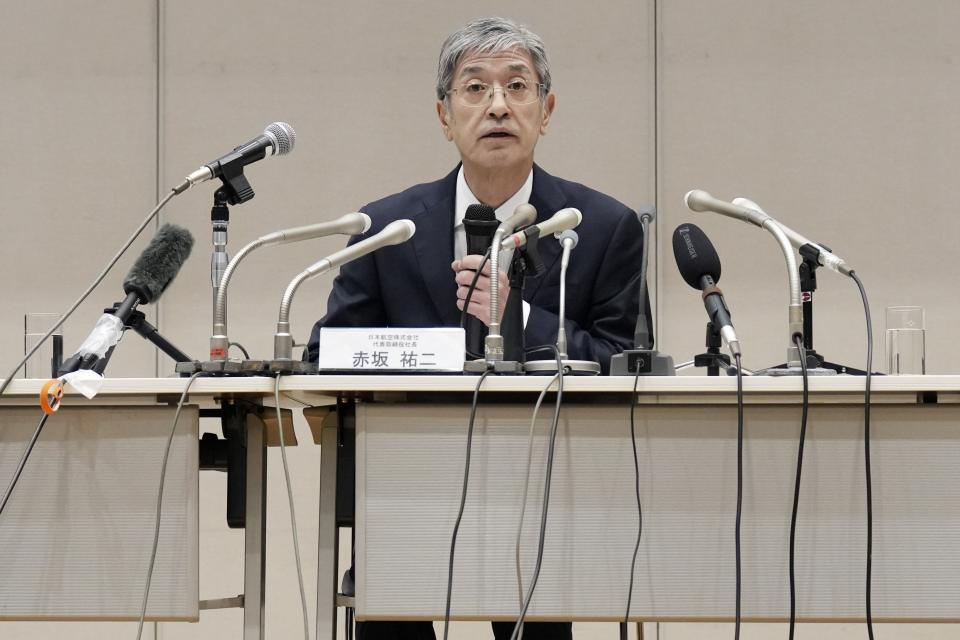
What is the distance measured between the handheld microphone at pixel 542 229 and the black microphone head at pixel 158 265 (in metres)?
0.55

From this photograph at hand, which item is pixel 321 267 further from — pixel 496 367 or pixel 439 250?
pixel 439 250

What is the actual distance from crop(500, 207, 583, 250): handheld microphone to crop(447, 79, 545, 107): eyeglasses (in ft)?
2.01

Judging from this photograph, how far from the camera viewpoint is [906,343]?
189cm

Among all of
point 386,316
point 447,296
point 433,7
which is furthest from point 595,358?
point 433,7

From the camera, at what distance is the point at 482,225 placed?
5.49 feet

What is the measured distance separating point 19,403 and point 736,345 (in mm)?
1052

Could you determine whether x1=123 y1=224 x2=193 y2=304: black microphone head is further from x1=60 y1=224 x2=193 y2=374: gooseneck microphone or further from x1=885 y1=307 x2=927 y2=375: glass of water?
x1=885 y1=307 x2=927 y2=375: glass of water

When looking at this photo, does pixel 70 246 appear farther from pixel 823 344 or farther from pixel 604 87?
pixel 823 344

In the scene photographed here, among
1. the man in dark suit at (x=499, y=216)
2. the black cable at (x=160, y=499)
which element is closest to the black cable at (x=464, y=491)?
the black cable at (x=160, y=499)

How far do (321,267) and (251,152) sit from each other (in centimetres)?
27

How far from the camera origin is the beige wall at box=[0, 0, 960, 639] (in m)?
3.48

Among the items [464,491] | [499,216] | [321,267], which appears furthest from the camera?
[499,216]

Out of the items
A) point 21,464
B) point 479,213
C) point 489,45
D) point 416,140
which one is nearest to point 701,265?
point 479,213

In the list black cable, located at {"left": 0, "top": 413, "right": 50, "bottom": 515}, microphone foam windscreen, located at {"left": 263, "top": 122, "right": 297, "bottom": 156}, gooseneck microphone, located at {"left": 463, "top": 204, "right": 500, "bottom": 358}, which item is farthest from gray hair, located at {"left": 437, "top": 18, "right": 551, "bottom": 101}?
black cable, located at {"left": 0, "top": 413, "right": 50, "bottom": 515}
